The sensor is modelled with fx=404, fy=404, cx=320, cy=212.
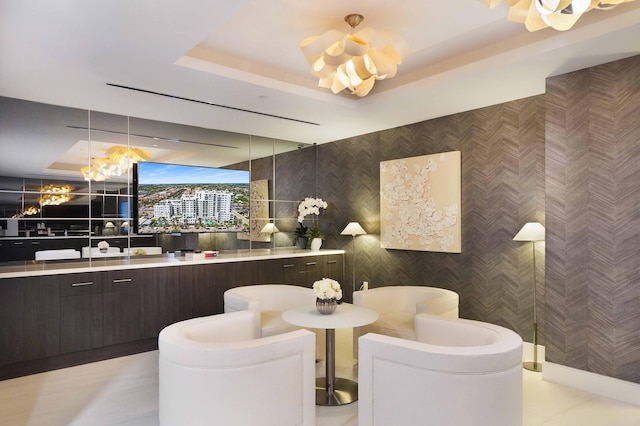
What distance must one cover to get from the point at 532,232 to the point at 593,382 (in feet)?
4.30

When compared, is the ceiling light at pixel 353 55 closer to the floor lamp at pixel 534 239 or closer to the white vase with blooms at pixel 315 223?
the floor lamp at pixel 534 239

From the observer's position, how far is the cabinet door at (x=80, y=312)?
12.6 ft

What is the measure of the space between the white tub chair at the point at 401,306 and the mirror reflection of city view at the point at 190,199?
237 cm

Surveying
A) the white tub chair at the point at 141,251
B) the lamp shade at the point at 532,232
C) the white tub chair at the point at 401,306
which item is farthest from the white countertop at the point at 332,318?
the white tub chair at the point at 141,251

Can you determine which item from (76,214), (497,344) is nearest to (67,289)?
(76,214)

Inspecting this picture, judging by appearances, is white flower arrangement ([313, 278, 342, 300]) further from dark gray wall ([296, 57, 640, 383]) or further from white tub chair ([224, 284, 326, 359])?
dark gray wall ([296, 57, 640, 383])

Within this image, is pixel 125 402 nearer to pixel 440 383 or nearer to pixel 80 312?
pixel 80 312

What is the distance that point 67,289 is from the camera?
3.85 metres

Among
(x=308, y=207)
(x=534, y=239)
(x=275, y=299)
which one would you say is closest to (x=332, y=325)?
(x=275, y=299)

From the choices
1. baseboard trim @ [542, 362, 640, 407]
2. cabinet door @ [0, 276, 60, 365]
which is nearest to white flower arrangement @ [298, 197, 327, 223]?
cabinet door @ [0, 276, 60, 365]

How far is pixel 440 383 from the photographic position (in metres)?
2.14

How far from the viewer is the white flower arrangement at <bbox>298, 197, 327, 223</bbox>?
626cm

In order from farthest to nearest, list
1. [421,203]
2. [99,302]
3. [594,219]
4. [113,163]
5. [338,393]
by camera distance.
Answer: [421,203] → [113,163] → [99,302] → [594,219] → [338,393]

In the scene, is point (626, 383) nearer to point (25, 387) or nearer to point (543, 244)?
point (543, 244)
